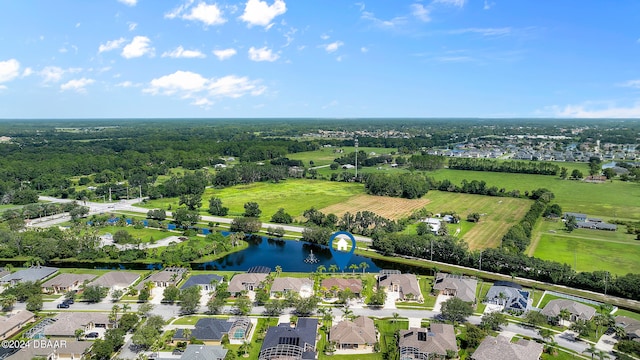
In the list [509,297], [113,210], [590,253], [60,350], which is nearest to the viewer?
[60,350]

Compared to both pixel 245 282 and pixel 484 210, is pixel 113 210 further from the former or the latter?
pixel 484 210

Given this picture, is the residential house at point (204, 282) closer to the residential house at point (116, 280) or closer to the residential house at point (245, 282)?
the residential house at point (245, 282)

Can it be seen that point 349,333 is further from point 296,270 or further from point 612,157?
point 612,157

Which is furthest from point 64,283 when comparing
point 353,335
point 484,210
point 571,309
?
point 484,210

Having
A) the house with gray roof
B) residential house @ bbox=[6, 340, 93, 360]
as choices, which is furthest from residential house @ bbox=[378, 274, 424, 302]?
the house with gray roof

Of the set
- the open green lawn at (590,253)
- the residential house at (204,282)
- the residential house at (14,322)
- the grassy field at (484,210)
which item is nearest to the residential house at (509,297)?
the open green lawn at (590,253)

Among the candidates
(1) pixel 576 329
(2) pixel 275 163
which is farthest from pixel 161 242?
(2) pixel 275 163
